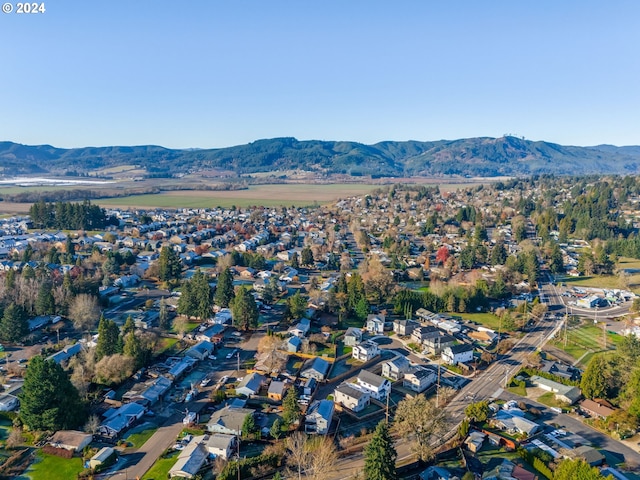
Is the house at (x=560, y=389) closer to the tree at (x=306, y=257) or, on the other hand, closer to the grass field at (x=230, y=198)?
the tree at (x=306, y=257)

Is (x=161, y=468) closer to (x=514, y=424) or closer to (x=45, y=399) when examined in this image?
(x=45, y=399)

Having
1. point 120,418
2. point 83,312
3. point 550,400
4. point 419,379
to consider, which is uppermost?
point 83,312

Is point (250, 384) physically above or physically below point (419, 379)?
above

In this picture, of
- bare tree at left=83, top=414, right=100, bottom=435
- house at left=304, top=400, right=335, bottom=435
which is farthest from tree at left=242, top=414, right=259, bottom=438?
bare tree at left=83, top=414, right=100, bottom=435

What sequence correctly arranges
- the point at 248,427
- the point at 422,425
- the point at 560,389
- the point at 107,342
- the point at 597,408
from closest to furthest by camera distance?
the point at 422,425
the point at 248,427
the point at 597,408
the point at 560,389
the point at 107,342

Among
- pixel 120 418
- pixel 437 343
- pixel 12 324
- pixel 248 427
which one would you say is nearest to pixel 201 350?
pixel 120 418

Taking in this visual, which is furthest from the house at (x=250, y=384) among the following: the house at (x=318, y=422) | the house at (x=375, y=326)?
the house at (x=375, y=326)

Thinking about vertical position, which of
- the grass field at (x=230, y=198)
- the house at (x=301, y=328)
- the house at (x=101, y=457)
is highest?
the grass field at (x=230, y=198)
